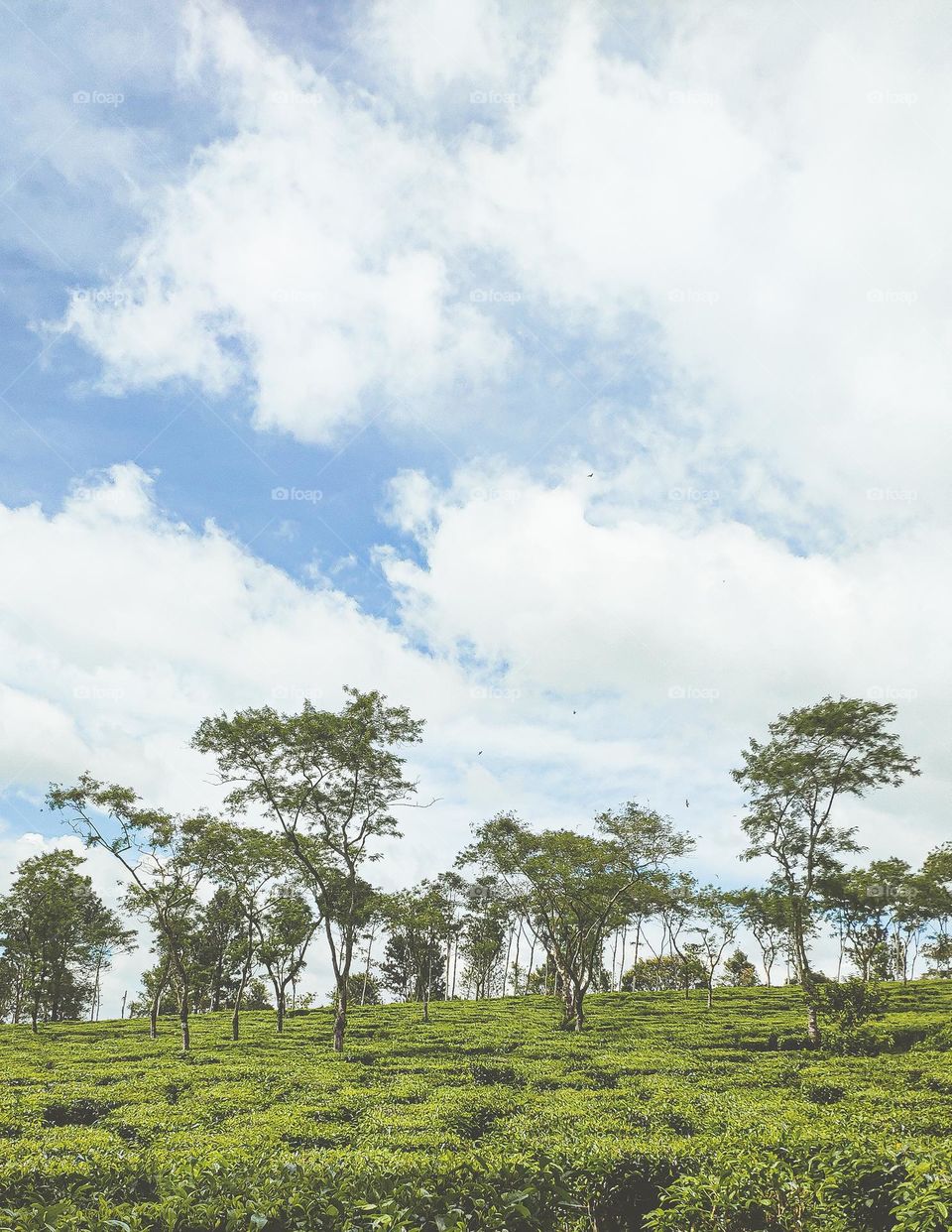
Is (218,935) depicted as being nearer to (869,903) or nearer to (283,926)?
(283,926)

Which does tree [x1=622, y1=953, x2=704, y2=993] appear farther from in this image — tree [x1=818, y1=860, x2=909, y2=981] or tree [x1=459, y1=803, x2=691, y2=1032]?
tree [x1=459, y1=803, x2=691, y2=1032]

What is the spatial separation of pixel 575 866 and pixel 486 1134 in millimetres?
28344

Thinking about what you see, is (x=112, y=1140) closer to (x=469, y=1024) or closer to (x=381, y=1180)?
(x=381, y=1180)

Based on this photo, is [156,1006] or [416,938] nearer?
[156,1006]

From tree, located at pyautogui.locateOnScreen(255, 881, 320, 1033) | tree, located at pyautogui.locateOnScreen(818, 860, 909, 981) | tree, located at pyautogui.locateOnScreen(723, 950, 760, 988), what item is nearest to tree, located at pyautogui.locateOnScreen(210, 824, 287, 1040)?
tree, located at pyautogui.locateOnScreen(255, 881, 320, 1033)

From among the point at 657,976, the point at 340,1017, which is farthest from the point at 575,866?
the point at 657,976

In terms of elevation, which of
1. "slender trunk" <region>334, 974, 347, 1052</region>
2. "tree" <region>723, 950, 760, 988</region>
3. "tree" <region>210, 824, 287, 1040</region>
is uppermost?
"tree" <region>210, 824, 287, 1040</region>

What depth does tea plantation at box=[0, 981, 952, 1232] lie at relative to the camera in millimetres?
6062

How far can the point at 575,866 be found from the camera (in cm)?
3975

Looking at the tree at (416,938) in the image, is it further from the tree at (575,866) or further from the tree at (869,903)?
the tree at (869,903)

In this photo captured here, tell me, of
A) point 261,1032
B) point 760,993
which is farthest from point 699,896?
point 261,1032

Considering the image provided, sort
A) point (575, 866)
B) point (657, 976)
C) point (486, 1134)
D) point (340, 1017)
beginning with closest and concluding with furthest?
point (486, 1134) → point (340, 1017) → point (575, 866) → point (657, 976)

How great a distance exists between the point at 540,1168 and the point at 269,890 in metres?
36.0

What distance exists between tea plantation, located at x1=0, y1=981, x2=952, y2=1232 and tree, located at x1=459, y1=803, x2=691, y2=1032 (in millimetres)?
6487
